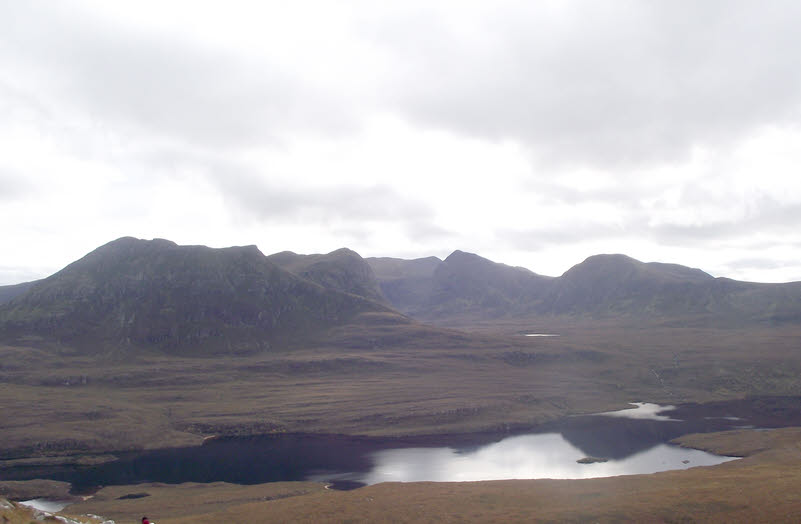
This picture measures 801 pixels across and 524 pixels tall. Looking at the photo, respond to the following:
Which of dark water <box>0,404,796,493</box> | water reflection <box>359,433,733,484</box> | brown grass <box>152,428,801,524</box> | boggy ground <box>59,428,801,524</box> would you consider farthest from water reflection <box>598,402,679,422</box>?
brown grass <box>152,428,801,524</box>

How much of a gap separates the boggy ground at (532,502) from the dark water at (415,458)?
63.9 ft

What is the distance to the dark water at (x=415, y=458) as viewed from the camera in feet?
349

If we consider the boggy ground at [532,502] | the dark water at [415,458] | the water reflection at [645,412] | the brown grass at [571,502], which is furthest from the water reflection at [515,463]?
the water reflection at [645,412]

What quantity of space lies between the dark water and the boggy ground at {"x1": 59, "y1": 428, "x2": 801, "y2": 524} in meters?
19.5

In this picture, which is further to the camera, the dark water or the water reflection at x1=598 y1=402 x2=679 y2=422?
the water reflection at x1=598 y1=402 x2=679 y2=422

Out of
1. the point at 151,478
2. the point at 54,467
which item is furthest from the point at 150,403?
the point at 151,478

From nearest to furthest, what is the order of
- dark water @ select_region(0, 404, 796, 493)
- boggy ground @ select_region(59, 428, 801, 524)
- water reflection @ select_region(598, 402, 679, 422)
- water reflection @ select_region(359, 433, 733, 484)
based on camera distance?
1. boggy ground @ select_region(59, 428, 801, 524)
2. water reflection @ select_region(359, 433, 733, 484)
3. dark water @ select_region(0, 404, 796, 493)
4. water reflection @ select_region(598, 402, 679, 422)

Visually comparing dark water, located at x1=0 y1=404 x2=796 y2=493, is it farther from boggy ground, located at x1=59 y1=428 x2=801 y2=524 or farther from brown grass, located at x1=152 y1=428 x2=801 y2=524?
brown grass, located at x1=152 y1=428 x2=801 y2=524

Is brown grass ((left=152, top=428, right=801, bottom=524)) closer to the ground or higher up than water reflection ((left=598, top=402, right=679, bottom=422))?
higher up

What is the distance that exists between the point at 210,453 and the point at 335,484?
46501 millimetres

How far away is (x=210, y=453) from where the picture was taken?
131625mm

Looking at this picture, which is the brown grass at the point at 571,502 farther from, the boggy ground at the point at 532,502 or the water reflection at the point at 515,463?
the water reflection at the point at 515,463

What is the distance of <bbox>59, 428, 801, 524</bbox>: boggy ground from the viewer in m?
53.0

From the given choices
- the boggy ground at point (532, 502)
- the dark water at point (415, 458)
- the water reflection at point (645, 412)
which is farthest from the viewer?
the water reflection at point (645, 412)
